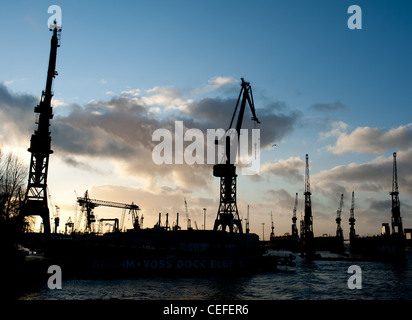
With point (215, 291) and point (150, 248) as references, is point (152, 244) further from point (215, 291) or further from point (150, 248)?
point (215, 291)

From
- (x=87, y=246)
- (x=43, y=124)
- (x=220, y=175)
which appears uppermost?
(x=43, y=124)

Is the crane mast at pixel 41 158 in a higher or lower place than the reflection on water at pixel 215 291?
higher

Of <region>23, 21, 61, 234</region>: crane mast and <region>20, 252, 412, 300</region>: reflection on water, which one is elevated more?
<region>23, 21, 61, 234</region>: crane mast

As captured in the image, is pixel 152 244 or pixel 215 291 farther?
pixel 152 244

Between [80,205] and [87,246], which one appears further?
[80,205]

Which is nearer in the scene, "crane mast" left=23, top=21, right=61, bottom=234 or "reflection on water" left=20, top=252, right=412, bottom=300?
"reflection on water" left=20, top=252, right=412, bottom=300

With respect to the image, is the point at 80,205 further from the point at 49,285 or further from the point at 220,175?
the point at 49,285

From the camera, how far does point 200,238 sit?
309 feet

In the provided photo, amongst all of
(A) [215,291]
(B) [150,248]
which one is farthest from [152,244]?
(A) [215,291]

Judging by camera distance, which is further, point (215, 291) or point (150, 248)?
point (150, 248)

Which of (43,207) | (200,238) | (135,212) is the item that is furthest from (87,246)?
(135,212)

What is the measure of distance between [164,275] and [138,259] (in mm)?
6729

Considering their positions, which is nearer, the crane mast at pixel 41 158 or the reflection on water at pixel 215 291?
the reflection on water at pixel 215 291
